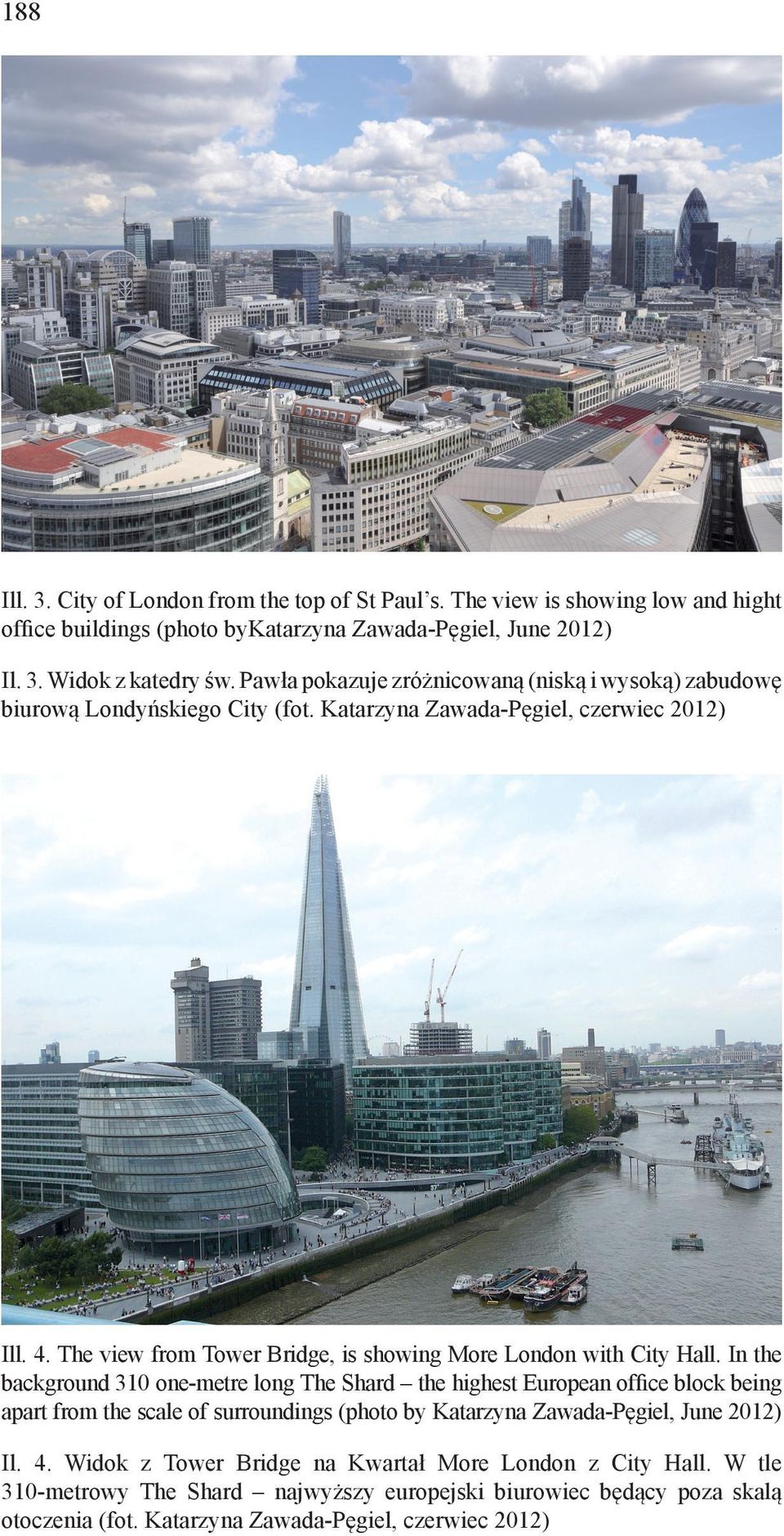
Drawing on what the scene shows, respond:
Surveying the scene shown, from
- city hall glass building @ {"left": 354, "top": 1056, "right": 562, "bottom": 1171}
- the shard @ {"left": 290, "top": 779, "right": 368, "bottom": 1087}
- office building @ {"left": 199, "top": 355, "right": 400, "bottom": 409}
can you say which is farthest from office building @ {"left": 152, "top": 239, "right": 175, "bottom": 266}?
city hall glass building @ {"left": 354, "top": 1056, "right": 562, "bottom": 1171}

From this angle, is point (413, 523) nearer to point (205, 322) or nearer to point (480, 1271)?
point (480, 1271)

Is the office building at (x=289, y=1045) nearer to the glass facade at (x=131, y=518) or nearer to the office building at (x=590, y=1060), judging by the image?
the office building at (x=590, y=1060)

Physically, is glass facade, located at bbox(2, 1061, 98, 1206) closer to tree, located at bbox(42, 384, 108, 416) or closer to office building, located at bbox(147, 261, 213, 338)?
tree, located at bbox(42, 384, 108, 416)

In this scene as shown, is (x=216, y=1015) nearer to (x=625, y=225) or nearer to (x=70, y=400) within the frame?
(x=70, y=400)

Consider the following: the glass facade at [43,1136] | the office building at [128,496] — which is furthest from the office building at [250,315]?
the glass facade at [43,1136]

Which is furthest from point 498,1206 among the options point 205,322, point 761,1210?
point 205,322
